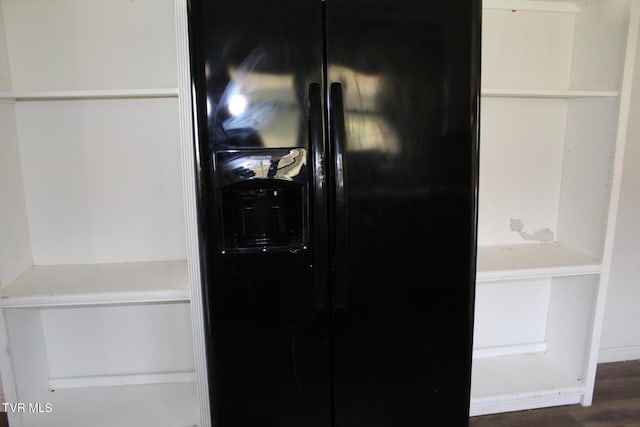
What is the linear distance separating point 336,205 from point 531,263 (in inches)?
42.9

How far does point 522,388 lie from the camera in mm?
1925

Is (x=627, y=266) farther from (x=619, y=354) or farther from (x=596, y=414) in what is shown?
(x=596, y=414)

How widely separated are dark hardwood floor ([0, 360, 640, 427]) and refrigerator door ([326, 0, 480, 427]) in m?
0.63

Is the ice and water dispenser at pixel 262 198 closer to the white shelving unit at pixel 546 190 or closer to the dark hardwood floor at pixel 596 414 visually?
the white shelving unit at pixel 546 190

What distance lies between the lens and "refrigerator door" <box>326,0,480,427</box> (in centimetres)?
120

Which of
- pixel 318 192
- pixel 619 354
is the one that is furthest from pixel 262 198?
pixel 619 354

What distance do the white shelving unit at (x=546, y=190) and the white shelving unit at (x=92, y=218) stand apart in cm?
140

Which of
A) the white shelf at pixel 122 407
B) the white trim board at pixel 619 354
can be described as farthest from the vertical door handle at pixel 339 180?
the white trim board at pixel 619 354

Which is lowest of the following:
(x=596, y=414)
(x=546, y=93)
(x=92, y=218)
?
(x=596, y=414)

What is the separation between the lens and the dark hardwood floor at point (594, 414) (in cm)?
183

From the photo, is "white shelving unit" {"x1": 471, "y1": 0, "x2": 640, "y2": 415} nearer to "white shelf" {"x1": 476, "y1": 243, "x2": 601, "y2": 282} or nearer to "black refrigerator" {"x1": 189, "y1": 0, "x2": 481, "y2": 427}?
"white shelf" {"x1": 476, "y1": 243, "x2": 601, "y2": 282}

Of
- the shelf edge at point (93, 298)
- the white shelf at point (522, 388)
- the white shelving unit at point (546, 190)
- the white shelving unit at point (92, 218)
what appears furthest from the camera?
the white shelf at point (522, 388)

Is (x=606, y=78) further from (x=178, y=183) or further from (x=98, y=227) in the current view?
(x=98, y=227)

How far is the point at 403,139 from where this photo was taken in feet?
4.07
